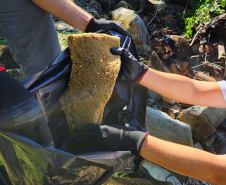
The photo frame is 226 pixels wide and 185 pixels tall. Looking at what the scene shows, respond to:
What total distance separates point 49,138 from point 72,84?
0.50m

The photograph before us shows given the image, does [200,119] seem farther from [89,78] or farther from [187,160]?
[89,78]

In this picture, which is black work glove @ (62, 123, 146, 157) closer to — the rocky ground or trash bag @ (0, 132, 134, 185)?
trash bag @ (0, 132, 134, 185)

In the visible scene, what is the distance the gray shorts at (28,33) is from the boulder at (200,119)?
196cm

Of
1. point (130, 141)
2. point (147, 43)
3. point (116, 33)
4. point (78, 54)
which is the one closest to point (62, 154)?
point (130, 141)

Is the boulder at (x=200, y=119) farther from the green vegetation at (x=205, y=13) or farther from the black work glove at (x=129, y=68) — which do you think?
the green vegetation at (x=205, y=13)

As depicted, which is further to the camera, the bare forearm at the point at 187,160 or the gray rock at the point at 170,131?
the gray rock at the point at 170,131

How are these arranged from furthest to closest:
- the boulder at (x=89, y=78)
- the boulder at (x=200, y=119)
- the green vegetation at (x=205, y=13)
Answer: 1. the green vegetation at (x=205, y=13)
2. the boulder at (x=200, y=119)
3. the boulder at (x=89, y=78)

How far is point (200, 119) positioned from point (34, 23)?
2.39 metres

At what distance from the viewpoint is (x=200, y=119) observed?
289cm

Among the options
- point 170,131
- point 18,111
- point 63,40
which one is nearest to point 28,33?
point 18,111

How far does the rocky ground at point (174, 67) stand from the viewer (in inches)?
101

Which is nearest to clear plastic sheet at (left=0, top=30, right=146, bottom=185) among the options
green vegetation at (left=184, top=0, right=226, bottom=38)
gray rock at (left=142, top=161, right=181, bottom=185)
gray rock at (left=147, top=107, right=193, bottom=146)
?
gray rock at (left=142, top=161, right=181, bottom=185)

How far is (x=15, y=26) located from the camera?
199cm

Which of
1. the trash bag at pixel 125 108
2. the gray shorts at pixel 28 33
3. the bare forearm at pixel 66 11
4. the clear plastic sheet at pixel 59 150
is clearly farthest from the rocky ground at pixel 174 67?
the bare forearm at pixel 66 11
